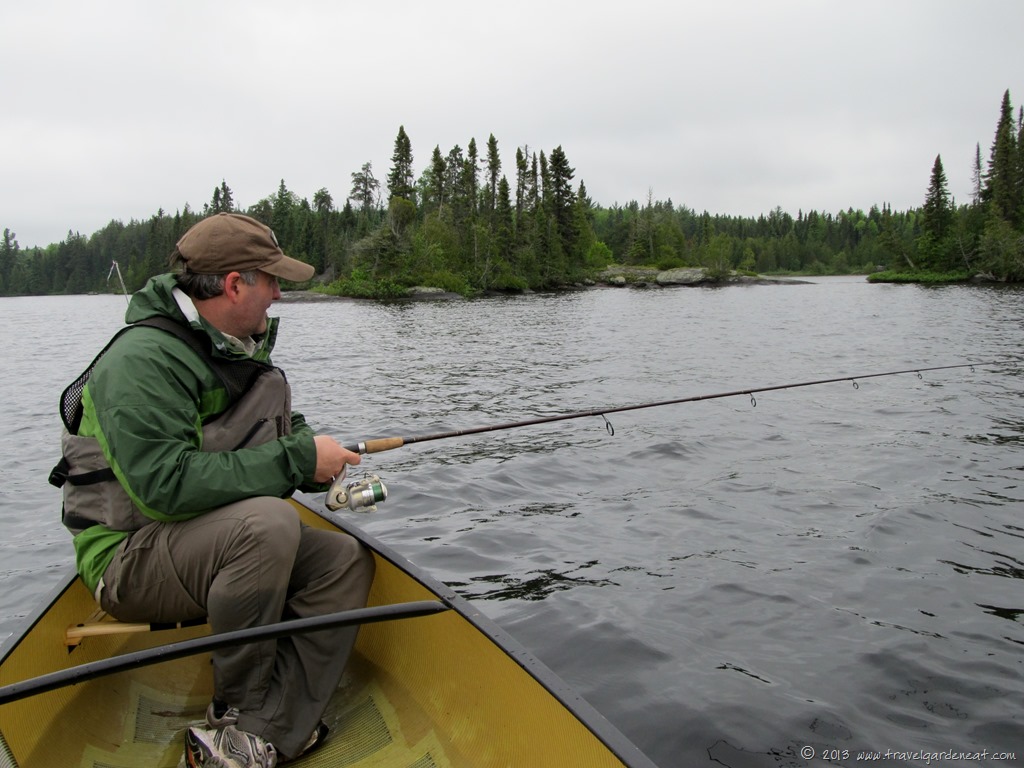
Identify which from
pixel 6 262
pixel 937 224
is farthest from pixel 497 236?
pixel 6 262

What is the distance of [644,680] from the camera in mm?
4332

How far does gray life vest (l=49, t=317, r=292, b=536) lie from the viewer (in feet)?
9.18

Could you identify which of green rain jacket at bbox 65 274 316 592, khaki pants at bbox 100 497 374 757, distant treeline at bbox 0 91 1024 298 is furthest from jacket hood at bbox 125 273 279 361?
distant treeline at bbox 0 91 1024 298

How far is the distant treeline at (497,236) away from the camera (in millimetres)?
75188

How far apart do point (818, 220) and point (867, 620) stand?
189 metres

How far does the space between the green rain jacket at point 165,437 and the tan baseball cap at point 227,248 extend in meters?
0.15

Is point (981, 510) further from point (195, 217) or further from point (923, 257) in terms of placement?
point (195, 217)

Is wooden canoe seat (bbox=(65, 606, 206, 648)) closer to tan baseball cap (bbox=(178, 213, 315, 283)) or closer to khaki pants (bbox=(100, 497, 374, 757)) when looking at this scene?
khaki pants (bbox=(100, 497, 374, 757))

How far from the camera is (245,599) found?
2768 mm

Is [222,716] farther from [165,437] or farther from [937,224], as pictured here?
[937,224]

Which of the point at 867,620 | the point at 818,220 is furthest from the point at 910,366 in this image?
the point at 818,220

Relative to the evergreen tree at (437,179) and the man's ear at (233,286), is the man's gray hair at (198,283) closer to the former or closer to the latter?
the man's ear at (233,286)

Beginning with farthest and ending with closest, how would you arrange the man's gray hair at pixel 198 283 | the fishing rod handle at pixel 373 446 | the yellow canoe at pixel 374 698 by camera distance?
the fishing rod handle at pixel 373 446 < the man's gray hair at pixel 198 283 < the yellow canoe at pixel 374 698
